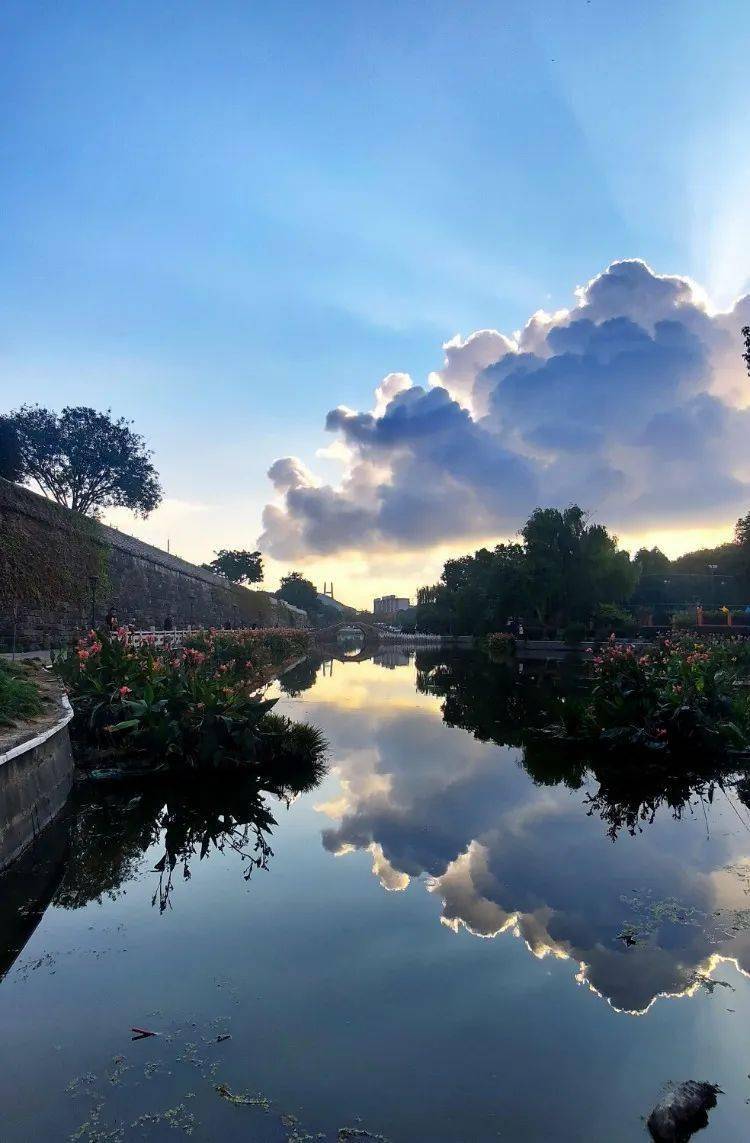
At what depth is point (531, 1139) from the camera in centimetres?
293

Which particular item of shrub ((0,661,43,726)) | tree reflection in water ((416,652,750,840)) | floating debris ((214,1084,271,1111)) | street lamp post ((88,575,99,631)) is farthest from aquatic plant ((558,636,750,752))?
street lamp post ((88,575,99,631))

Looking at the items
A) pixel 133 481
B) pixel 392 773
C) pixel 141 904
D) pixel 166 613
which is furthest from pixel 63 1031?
pixel 133 481

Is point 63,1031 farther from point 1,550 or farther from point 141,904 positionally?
point 1,550

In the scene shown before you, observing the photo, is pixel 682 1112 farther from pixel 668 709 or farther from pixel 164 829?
pixel 668 709

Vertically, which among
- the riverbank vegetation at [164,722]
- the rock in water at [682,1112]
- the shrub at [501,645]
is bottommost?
the rock in water at [682,1112]

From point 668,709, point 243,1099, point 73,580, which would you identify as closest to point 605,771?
point 668,709

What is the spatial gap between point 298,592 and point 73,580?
12667 centimetres

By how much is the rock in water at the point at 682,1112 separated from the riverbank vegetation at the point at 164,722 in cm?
701

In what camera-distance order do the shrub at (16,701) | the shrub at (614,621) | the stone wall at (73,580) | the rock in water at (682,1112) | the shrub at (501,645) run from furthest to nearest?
the shrub at (614,621)
the shrub at (501,645)
the stone wall at (73,580)
the shrub at (16,701)
the rock in water at (682,1112)

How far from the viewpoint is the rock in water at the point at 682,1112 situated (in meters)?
2.95

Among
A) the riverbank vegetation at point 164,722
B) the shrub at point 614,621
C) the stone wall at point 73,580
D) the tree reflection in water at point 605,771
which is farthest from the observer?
the shrub at point 614,621

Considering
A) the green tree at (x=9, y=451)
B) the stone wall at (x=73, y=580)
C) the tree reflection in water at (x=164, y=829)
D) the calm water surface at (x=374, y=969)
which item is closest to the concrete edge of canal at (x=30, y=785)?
the calm water surface at (x=374, y=969)

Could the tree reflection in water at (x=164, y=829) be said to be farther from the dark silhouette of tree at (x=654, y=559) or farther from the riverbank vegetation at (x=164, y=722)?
the dark silhouette of tree at (x=654, y=559)

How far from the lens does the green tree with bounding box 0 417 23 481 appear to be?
43159 mm
